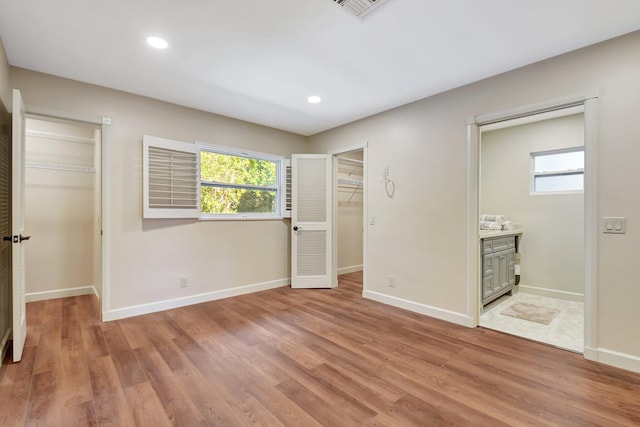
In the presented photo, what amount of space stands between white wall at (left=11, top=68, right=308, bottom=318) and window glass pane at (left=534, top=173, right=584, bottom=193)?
13.7ft

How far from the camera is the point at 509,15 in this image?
196 cm

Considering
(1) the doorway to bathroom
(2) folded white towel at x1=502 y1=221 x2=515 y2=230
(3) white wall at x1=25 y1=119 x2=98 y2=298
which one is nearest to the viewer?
(1) the doorway to bathroom

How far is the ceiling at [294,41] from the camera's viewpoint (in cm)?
192

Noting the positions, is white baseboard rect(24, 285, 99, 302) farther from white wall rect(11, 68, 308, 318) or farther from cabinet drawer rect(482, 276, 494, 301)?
cabinet drawer rect(482, 276, 494, 301)

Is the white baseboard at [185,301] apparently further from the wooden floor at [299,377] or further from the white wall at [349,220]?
the white wall at [349,220]

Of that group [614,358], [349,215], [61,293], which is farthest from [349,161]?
[61,293]

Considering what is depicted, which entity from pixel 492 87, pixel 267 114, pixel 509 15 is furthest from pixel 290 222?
pixel 509 15

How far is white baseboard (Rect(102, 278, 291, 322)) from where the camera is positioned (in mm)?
3168

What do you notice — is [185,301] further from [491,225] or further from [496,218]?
[496,218]

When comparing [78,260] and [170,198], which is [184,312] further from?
[78,260]

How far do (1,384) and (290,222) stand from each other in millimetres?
3396

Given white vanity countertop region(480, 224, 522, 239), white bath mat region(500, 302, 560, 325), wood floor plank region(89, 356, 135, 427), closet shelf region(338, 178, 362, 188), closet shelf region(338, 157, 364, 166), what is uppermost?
closet shelf region(338, 157, 364, 166)

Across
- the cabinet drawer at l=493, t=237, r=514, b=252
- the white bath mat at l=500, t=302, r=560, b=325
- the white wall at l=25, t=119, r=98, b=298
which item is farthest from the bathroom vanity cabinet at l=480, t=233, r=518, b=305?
the white wall at l=25, t=119, r=98, b=298

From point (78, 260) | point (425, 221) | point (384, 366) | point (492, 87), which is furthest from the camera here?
point (78, 260)
